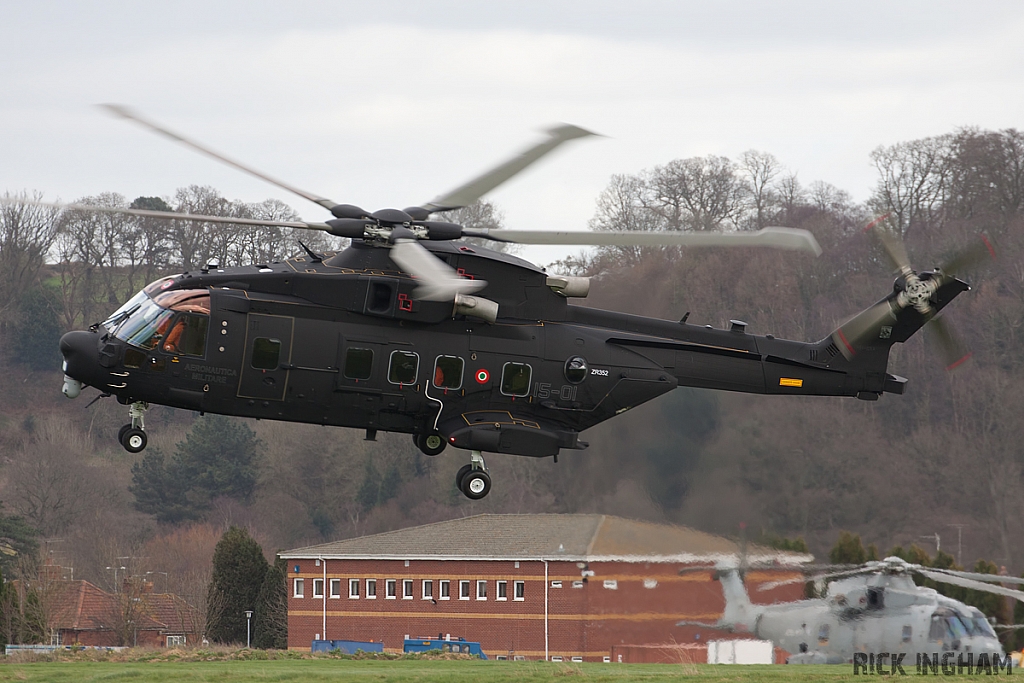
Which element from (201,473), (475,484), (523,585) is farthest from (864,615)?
(201,473)

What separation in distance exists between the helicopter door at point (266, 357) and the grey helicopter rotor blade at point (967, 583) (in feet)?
40.4

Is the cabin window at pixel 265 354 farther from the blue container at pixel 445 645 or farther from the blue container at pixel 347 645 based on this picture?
the blue container at pixel 347 645

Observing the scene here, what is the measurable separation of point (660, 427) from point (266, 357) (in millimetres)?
8732

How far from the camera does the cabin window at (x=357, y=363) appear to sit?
21656 millimetres

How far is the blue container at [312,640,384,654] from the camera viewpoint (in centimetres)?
4334

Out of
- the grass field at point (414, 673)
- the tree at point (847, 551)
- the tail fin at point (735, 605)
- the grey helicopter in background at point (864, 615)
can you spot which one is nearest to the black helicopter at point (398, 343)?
the tail fin at point (735, 605)

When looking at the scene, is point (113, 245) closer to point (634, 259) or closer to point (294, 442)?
point (294, 442)

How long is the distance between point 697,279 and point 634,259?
6.19 metres

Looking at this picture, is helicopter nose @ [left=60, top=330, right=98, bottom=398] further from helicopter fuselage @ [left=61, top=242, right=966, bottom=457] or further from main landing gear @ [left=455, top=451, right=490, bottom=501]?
main landing gear @ [left=455, top=451, right=490, bottom=501]

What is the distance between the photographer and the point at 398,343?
21844 mm

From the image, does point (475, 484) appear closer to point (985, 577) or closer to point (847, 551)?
point (847, 551)

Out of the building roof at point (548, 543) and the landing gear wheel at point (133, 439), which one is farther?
the building roof at point (548, 543)

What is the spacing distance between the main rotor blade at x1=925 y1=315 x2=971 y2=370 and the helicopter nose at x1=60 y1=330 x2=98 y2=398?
14794 mm

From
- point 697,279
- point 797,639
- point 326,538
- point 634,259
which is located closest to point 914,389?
point 697,279
